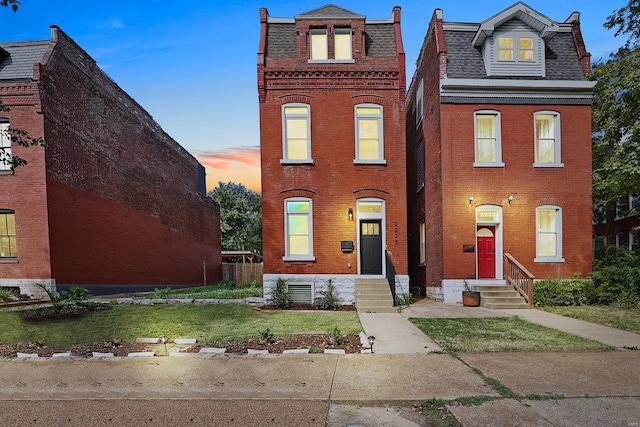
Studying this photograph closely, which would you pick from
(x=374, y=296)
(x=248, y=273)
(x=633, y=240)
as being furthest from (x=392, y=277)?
(x=633, y=240)

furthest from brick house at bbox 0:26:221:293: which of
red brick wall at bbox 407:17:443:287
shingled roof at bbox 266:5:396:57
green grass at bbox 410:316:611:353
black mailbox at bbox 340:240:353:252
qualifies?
red brick wall at bbox 407:17:443:287

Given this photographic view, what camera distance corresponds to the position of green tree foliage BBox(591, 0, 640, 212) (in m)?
11.5

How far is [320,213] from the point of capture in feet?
42.6

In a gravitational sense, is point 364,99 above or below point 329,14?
below

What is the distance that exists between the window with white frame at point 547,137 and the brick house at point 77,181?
18.4 metres

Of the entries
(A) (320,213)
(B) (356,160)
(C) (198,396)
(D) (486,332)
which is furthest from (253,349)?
(B) (356,160)

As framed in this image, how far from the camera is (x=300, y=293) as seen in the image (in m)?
12.8

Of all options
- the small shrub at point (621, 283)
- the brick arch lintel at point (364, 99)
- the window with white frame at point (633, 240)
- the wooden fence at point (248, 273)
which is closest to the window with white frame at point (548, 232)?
the small shrub at point (621, 283)

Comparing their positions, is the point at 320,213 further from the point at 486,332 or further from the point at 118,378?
the point at 118,378

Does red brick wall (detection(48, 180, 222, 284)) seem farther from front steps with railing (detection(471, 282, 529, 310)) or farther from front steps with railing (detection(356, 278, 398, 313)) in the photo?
front steps with railing (detection(471, 282, 529, 310))

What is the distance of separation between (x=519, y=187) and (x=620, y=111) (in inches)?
168

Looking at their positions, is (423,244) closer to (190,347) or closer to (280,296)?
(280,296)

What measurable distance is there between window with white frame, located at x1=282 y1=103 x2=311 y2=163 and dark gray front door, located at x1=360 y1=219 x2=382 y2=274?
3.49 m

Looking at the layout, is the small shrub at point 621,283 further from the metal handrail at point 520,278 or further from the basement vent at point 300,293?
the basement vent at point 300,293
